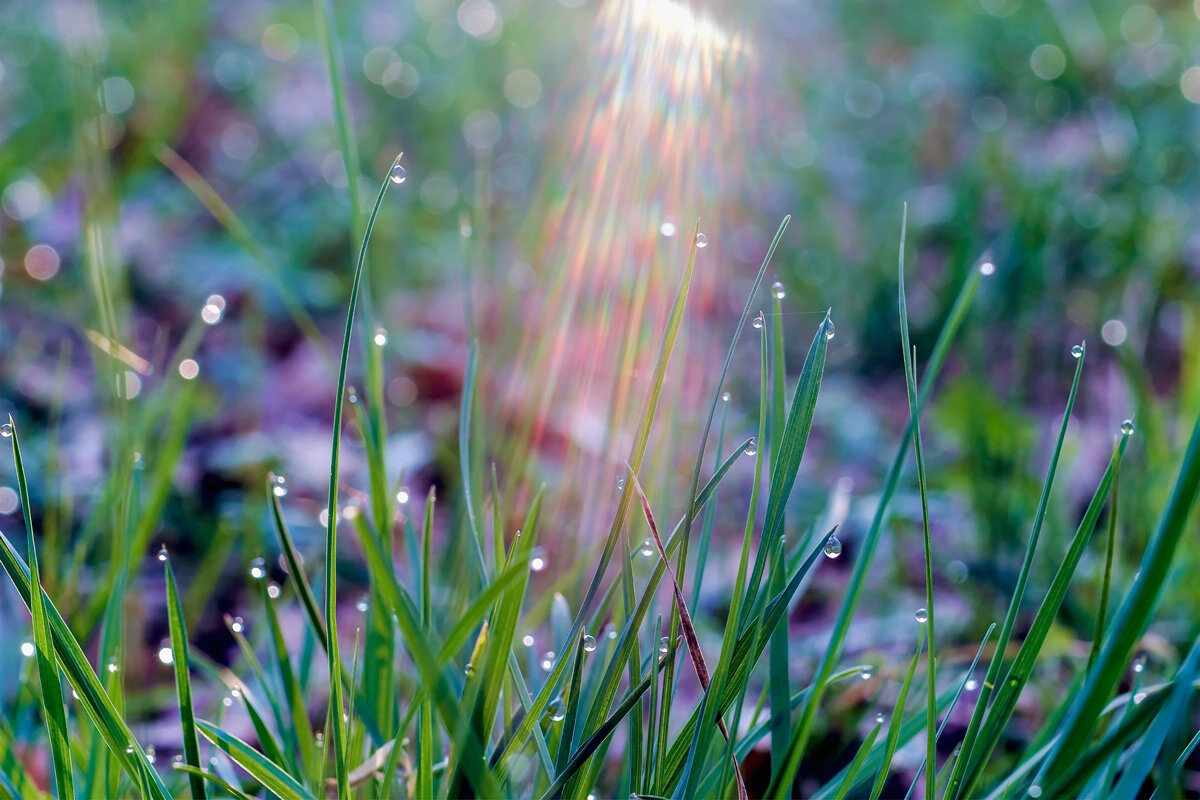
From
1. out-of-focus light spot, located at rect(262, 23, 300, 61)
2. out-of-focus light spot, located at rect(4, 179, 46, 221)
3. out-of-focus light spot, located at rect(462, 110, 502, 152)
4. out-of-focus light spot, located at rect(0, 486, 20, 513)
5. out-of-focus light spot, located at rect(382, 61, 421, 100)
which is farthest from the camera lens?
out-of-focus light spot, located at rect(262, 23, 300, 61)

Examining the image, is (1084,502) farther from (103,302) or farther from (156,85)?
(156,85)

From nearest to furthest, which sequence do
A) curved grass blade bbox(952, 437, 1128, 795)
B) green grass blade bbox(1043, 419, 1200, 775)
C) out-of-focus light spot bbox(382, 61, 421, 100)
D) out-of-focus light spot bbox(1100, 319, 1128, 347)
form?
green grass blade bbox(1043, 419, 1200, 775) < curved grass blade bbox(952, 437, 1128, 795) < out-of-focus light spot bbox(1100, 319, 1128, 347) < out-of-focus light spot bbox(382, 61, 421, 100)

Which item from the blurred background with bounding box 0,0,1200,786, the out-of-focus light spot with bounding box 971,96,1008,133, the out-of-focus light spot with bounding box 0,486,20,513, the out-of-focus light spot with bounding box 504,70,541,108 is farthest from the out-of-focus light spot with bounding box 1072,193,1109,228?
the out-of-focus light spot with bounding box 0,486,20,513

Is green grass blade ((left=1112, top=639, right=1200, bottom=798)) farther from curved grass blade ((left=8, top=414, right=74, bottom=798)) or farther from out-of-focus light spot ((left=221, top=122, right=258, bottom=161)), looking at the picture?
out-of-focus light spot ((left=221, top=122, right=258, bottom=161))

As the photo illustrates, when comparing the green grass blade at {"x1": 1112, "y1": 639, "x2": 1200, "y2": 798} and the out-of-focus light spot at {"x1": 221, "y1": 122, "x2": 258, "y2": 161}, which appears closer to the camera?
the green grass blade at {"x1": 1112, "y1": 639, "x2": 1200, "y2": 798}

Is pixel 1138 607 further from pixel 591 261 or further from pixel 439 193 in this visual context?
pixel 439 193

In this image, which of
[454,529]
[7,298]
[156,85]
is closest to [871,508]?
[454,529]
